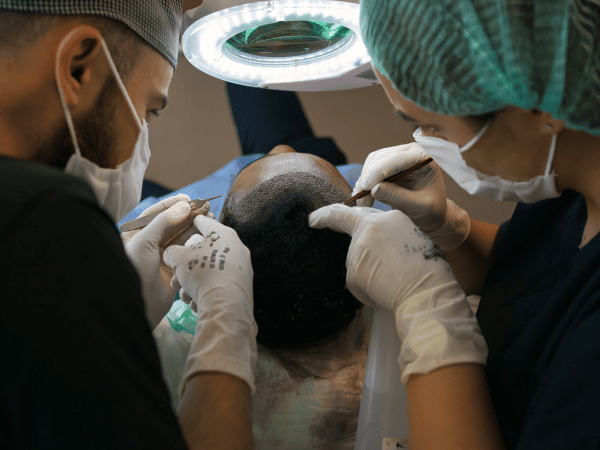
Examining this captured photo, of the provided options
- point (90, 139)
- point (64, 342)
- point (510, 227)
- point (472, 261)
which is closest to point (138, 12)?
point (90, 139)

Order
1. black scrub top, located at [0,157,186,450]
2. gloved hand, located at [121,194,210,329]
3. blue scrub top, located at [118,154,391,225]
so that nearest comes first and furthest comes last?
black scrub top, located at [0,157,186,450], gloved hand, located at [121,194,210,329], blue scrub top, located at [118,154,391,225]

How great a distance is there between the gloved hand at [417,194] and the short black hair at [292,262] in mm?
160

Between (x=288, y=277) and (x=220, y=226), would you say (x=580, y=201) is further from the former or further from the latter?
(x=220, y=226)

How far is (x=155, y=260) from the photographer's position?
1.19 metres

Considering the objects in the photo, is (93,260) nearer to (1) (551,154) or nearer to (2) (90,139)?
(2) (90,139)

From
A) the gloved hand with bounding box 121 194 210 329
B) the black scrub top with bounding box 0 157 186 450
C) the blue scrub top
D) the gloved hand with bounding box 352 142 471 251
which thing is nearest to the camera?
the black scrub top with bounding box 0 157 186 450

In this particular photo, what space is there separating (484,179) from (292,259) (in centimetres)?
50

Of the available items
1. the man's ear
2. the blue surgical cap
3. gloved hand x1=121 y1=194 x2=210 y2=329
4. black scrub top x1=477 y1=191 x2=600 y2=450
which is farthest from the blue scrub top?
the man's ear

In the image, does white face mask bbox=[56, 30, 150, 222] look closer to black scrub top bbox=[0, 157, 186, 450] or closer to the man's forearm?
black scrub top bbox=[0, 157, 186, 450]

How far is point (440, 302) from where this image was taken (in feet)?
3.08

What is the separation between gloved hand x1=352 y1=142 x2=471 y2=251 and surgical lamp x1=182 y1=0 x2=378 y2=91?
26 centimetres

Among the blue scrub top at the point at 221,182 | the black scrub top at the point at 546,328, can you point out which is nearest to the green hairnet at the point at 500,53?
the black scrub top at the point at 546,328

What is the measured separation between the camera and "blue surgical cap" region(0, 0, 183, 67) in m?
0.71

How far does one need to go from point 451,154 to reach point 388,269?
278 mm
